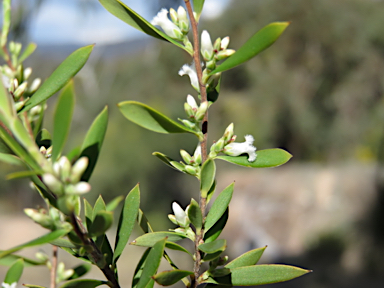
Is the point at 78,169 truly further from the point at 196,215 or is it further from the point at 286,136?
the point at 286,136

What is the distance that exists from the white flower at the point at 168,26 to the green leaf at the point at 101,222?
15cm

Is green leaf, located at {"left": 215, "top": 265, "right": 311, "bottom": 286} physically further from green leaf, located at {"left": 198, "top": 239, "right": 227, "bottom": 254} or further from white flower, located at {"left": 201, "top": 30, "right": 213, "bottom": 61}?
white flower, located at {"left": 201, "top": 30, "right": 213, "bottom": 61}

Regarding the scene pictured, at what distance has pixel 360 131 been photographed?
7742 millimetres

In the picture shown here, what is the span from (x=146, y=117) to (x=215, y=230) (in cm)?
11

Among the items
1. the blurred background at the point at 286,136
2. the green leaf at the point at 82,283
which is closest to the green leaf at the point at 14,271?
the green leaf at the point at 82,283

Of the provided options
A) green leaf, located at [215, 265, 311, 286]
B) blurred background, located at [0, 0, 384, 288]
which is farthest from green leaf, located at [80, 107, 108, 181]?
blurred background, located at [0, 0, 384, 288]

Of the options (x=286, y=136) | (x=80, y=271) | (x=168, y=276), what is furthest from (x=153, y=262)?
(x=286, y=136)

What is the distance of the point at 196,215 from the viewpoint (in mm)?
243

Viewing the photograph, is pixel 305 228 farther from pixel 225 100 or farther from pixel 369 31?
pixel 369 31

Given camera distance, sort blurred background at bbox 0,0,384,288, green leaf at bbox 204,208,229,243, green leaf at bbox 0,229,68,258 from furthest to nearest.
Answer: blurred background at bbox 0,0,384,288 < green leaf at bbox 204,208,229,243 < green leaf at bbox 0,229,68,258

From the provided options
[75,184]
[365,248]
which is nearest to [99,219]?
[75,184]

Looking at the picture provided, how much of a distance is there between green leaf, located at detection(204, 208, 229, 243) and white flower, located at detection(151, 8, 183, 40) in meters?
0.14

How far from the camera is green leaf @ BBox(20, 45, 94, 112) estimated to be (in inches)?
9.5

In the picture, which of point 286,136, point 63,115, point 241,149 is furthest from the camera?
point 286,136
